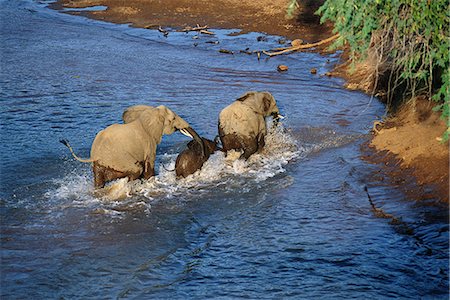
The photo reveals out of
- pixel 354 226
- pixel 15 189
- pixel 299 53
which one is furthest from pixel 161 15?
pixel 354 226

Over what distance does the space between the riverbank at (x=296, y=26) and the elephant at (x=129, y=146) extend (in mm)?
3971

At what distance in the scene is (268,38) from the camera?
2519cm

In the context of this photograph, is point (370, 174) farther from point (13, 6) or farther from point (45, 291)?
point (13, 6)

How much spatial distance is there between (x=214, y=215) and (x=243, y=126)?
2333 mm

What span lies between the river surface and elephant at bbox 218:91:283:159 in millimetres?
278

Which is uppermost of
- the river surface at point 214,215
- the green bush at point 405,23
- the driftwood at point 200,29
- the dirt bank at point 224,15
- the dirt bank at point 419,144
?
the green bush at point 405,23

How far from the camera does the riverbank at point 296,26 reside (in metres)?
12.5

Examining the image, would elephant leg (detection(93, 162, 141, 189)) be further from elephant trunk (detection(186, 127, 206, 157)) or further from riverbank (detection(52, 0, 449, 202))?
riverbank (detection(52, 0, 449, 202))

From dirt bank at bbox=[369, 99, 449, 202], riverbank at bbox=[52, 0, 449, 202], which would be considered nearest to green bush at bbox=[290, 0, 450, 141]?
dirt bank at bbox=[369, 99, 449, 202]

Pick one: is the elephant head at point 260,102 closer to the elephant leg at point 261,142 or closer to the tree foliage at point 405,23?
the elephant leg at point 261,142

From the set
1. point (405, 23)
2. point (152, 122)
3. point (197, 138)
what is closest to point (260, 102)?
point (197, 138)

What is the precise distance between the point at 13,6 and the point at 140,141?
26.2 m

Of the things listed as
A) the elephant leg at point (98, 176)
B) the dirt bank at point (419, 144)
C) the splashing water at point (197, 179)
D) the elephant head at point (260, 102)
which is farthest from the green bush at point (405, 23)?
the elephant leg at point (98, 176)

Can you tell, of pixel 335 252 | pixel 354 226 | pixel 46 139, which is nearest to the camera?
pixel 335 252
